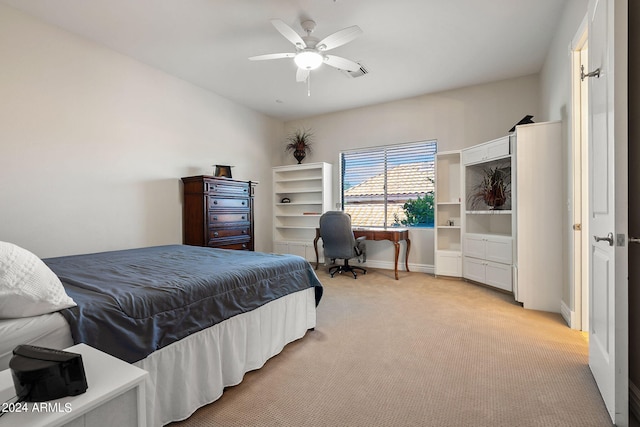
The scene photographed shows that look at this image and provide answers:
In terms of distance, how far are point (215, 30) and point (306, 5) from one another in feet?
3.24

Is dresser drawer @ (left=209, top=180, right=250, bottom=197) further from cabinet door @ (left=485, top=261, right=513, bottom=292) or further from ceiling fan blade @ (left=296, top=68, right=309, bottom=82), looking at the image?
cabinet door @ (left=485, top=261, right=513, bottom=292)

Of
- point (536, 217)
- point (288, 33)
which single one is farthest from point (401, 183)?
point (288, 33)

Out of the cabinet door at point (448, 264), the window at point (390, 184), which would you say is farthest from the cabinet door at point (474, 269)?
the window at point (390, 184)

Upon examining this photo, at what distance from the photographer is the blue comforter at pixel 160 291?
1.26m

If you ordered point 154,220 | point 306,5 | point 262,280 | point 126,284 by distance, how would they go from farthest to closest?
1. point 154,220
2. point 306,5
3. point 262,280
4. point 126,284

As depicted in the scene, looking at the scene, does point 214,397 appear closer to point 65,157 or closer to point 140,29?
point 65,157

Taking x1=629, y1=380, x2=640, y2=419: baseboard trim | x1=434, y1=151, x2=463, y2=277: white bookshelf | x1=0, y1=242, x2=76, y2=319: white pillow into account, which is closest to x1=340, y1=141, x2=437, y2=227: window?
x1=434, y1=151, x2=463, y2=277: white bookshelf

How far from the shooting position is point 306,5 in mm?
2645

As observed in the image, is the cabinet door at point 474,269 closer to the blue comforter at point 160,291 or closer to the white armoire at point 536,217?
the white armoire at point 536,217

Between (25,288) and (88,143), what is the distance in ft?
8.72

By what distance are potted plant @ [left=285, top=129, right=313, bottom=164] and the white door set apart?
436 cm

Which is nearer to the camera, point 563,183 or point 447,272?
point 563,183

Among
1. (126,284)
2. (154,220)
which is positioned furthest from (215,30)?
(126,284)

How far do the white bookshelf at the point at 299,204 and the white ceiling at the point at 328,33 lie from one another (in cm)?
161
